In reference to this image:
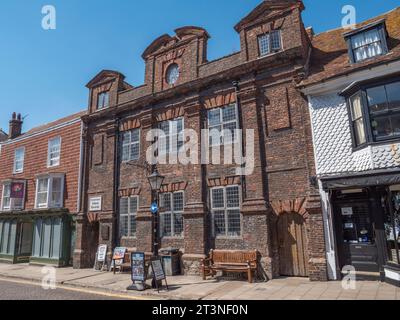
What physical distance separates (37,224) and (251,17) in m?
17.5

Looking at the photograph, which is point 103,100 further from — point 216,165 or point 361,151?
point 361,151

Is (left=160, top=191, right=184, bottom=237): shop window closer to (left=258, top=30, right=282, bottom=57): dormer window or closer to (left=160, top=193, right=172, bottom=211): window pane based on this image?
(left=160, top=193, right=172, bottom=211): window pane

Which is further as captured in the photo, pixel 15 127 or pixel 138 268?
pixel 15 127

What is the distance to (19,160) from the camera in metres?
22.7

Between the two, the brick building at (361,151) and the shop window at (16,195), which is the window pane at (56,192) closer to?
the shop window at (16,195)

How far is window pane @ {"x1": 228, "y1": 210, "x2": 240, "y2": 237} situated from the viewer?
1268cm

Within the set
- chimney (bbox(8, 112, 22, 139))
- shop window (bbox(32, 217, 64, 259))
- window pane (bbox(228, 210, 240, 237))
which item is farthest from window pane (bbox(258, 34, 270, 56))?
chimney (bbox(8, 112, 22, 139))

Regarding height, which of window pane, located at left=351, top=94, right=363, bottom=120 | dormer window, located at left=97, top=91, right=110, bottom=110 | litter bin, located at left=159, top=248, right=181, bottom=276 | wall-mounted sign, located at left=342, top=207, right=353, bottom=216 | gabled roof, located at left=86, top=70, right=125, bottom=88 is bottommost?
litter bin, located at left=159, top=248, right=181, bottom=276

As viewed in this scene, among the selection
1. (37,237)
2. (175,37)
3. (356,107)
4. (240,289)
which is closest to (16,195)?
(37,237)

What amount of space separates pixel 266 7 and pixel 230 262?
440 inches

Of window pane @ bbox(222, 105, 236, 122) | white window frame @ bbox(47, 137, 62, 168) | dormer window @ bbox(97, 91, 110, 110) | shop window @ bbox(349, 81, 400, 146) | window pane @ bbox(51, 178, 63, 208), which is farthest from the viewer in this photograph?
white window frame @ bbox(47, 137, 62, 168)

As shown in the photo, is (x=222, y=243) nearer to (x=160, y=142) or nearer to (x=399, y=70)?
(x=160, y=142)

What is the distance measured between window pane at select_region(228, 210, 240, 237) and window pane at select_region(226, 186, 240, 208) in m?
0.29

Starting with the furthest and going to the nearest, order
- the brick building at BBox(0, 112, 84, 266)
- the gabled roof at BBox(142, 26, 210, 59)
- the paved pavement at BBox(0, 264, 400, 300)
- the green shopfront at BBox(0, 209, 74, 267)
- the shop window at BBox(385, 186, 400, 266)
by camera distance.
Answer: the brick building at BBox(0, 112, 84, 266) < the green shopfront at BBox(0, 209, 74, 267) < the gabled roof at BBox(142, 26, 210, 59) < the shop window at BBox(385, 186, 400, 266) < the paved pavement at BBox(0, 264, 400, 300)
